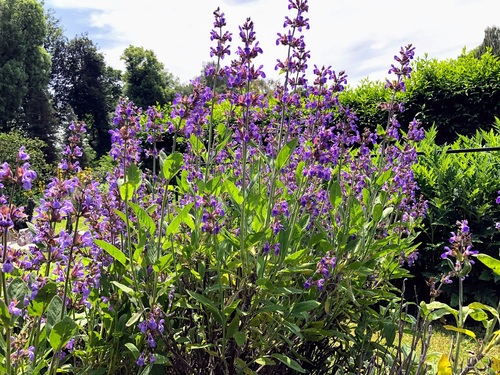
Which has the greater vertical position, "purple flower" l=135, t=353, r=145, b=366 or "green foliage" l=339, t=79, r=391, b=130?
"green foliage" l=339, t=79, r=391, b=130

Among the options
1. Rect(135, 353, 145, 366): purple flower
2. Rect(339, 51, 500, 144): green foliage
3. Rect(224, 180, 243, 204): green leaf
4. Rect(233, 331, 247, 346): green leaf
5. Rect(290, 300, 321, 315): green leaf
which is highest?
Rect(339, 51, 500, 144): green foliage

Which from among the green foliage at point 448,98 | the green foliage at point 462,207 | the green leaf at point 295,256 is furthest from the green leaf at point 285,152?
the green foliage at point 448,98

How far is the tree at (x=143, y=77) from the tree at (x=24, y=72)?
10287 millimetres

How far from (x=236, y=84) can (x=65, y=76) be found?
48.8 metres

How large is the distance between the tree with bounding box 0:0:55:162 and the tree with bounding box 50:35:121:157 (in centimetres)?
969

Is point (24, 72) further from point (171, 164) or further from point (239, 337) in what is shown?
point (239, 337)

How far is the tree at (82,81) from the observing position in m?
45.3

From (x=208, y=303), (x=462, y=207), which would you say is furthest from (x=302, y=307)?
(x=462, y=207)

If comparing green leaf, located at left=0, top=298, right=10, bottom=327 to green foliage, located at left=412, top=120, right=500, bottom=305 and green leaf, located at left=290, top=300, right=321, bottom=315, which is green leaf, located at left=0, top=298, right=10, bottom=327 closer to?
green leaf, located at left=290, top=300, right=321, bottom=315

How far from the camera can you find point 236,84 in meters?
2.36

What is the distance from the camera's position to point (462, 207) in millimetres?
5090

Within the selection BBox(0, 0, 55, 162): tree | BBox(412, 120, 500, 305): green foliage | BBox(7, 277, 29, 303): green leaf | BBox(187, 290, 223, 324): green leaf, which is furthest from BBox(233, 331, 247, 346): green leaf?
BBox(0, 0, 55, 162): tree

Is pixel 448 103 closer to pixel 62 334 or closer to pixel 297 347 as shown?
pixel 297 347

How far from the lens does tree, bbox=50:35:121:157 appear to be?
45344 mm
